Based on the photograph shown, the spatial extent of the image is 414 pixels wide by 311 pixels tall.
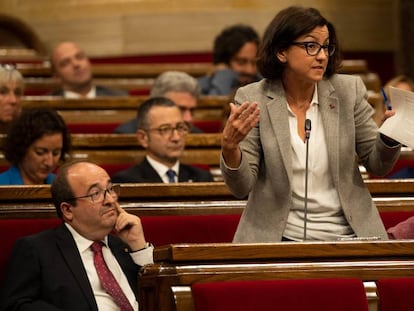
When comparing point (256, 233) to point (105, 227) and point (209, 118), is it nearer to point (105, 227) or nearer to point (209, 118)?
point (105, 227)

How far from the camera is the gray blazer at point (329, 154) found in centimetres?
250

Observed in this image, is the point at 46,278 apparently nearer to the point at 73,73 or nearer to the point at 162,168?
the point at 162,168

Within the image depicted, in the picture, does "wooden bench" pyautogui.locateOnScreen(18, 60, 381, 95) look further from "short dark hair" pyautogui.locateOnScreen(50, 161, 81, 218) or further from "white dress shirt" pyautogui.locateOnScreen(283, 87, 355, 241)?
"white dress shirt" pyautogui.locateOnScreen(283, 87, 355, 241)

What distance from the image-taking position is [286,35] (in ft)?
8.30

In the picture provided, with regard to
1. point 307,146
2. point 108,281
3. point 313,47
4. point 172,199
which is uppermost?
point 313,47

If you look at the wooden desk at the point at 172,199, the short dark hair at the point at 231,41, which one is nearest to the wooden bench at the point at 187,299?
the wooden desk at the point at 172,199

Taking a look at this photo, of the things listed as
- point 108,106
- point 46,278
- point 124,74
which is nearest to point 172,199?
point 46,278

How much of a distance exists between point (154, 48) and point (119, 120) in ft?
8.01

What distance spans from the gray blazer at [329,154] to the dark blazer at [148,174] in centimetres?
100

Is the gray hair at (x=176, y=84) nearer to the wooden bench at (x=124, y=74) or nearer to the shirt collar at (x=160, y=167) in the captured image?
the shirt collar at (x=160, y=167)

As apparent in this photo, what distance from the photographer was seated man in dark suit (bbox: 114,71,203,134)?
425 cm

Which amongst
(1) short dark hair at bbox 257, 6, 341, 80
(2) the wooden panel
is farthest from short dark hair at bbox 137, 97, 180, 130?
(2) the wooden panel

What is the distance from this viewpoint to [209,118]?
468 centimetres

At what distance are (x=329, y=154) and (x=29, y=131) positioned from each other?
1.29 metres
